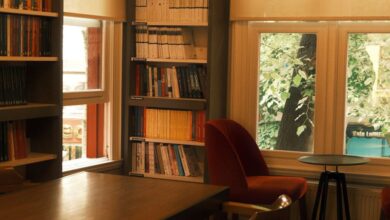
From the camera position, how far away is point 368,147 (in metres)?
4.84

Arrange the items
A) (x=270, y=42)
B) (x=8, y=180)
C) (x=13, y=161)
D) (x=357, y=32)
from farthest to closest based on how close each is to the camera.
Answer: (x=270, y=42), (x=357, y=32), (x=13, y=161), (x=8, y=180)

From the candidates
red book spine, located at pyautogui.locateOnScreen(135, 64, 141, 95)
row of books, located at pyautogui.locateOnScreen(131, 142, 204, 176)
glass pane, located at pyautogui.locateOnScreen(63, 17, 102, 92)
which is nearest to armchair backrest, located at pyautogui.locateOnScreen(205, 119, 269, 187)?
row of books, located at pyautogui.locateOnScreen(131, 142, 204, 176)

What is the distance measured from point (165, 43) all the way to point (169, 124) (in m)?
0.68

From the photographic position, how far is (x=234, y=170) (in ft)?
14.4

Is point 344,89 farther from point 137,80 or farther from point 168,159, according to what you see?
point 137,80

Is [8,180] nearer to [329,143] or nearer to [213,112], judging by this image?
[213,112]

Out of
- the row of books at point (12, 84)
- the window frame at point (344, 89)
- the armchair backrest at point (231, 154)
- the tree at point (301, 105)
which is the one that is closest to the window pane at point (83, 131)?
the row of books at point (12, 84)

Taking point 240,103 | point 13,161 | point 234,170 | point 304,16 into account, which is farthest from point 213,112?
point 13,161

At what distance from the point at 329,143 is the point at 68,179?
2.35m

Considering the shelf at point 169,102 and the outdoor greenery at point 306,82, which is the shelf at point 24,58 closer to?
the shelf at point 169,102

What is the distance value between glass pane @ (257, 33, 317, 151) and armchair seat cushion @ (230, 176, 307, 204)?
24.7 inches

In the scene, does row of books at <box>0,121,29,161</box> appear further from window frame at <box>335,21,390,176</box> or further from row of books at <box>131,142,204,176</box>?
window frame at <box>335,21,390,176</box>

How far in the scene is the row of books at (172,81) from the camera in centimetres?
505

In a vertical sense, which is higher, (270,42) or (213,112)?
(270,42)
